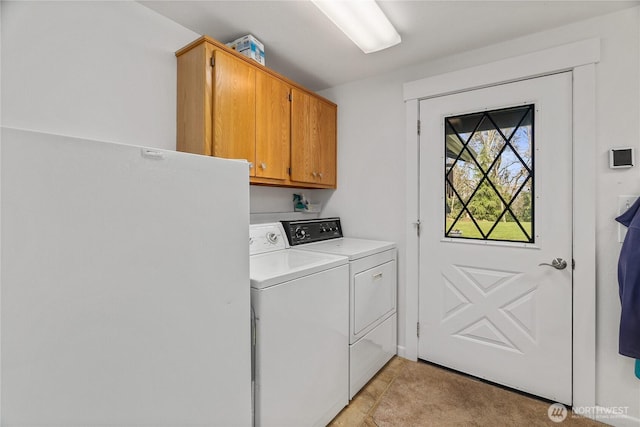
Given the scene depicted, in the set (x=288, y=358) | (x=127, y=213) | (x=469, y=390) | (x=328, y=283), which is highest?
(x=127, y=213)

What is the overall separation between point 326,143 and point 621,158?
1.93 metres

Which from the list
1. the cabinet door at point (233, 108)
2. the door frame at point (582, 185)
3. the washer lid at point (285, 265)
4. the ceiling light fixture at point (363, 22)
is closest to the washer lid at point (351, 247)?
the washer lid at point (285, 265)

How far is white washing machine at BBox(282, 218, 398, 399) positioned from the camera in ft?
6.04

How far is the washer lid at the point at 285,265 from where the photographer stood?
131 centimetres

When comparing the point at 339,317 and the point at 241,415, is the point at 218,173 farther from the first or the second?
the point at 339,317

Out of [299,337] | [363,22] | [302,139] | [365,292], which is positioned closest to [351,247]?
[365,292]

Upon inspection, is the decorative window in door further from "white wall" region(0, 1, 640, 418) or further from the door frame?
"white wall" region(0, 1, 640, 418)

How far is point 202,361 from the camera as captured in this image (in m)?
1.03

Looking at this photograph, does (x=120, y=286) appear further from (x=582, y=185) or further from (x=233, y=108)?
(x=582, y=185)

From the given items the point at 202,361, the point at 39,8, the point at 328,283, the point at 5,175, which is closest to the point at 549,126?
the point at 328,283

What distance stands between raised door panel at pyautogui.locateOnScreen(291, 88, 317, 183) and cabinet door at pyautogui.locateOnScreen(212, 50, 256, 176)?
1.33ft

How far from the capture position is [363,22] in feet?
5.44

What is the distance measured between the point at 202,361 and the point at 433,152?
2.02 m

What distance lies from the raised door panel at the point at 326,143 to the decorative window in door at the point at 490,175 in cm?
97
